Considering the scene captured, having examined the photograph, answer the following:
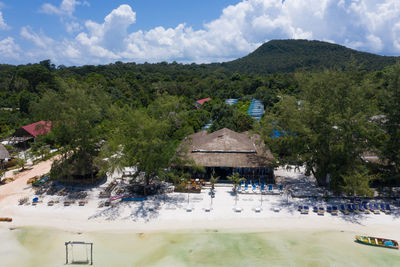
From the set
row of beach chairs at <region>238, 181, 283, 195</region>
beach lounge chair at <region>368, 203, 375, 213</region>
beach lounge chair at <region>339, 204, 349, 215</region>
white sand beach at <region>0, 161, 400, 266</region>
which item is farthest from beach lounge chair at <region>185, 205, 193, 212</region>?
beach lounge chair at <region>368, 203, 375, 213</region>

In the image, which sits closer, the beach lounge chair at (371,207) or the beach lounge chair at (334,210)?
the beach lounge chair at (334,210)

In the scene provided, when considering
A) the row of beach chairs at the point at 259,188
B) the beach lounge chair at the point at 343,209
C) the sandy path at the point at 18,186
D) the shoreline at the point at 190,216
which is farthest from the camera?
the row of beach chairs at the point at 259,188

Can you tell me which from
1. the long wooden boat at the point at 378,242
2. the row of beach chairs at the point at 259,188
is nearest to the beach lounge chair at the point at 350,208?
the long wooden boat at the point at 378,242

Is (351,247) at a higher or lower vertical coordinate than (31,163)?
lower

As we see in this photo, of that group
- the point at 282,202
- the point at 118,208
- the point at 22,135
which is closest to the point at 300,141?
the point at 282,202

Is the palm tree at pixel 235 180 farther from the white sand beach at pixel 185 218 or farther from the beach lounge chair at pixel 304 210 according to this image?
the beach lounge chair at pixel 304 210

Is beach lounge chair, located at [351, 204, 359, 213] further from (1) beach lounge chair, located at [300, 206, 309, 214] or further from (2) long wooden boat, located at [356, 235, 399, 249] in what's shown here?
(1) beach lounge chair, located at [300, 206, 309, 214]

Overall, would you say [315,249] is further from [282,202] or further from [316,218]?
[282,202]
